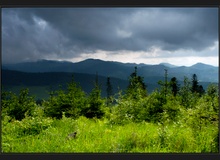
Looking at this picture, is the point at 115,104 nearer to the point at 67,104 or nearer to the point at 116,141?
the point at 67,104

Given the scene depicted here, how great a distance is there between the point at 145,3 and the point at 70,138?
455 cm

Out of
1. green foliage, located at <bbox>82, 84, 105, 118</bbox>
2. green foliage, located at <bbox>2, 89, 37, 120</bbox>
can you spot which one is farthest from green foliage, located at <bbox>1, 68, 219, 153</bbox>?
green foliage, located at <bbox>82, 84, 105, 118</bbox>

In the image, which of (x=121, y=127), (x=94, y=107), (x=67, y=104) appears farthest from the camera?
(x=94, y=107)

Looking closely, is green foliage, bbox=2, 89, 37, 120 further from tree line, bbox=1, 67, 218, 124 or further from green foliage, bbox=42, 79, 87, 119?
green foliage, bbox=42, 79, 87, 119

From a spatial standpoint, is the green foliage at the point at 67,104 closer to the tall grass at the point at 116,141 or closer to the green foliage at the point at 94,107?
the green foliage at the point at 94,107

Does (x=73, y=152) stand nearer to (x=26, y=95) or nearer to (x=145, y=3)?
(x=145, y=3)

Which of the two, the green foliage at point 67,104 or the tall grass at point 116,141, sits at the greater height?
the green foliage at point 67,104

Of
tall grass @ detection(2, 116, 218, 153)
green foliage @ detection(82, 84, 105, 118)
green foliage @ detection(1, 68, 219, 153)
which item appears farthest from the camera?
green foliage @ detection(82, 84, 105, 118)

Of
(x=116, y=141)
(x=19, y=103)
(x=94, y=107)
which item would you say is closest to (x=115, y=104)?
(x=94, y=107)

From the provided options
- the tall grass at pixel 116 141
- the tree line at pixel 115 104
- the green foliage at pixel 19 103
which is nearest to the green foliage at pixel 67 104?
the tree line at pixel 115 104

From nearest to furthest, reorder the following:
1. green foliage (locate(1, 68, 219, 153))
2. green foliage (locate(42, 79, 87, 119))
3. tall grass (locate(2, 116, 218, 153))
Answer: tall grass (locate(2, 116, 218, 153)) → green foliage (locate(1, 68, 219, 153)) → green foliage (locate(42, 79, 87, 119))

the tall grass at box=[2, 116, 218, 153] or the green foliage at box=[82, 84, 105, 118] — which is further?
the green foliage at box=[82, 84, 105, 118]

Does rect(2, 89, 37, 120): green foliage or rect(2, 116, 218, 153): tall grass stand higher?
rect(2, 89, 37, 120): green foliage

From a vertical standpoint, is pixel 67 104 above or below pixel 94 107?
above
